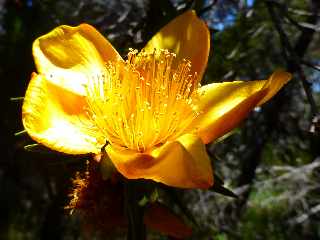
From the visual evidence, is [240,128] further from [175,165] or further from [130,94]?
[175,165]

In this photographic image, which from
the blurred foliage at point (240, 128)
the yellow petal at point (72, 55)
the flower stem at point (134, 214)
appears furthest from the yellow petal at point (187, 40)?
the blurred foliage at point (240, 128)

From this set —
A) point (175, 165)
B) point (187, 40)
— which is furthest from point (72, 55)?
point (175, 165)

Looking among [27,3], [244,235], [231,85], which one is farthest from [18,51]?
[231,85]

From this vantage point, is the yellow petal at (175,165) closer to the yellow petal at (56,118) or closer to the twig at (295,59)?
the yellow petal at (56,118)

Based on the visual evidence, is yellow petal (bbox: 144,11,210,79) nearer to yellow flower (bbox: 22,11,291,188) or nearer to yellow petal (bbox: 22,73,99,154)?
yellow flower (bbox: 22,11,291,188)

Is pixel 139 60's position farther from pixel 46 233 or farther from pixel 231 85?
pixel 46 233

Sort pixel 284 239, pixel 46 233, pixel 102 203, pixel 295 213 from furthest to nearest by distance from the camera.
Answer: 1. pixel 295 213
2. pixel 284 239
3. pixel 46 233
4. pixel 102 203
